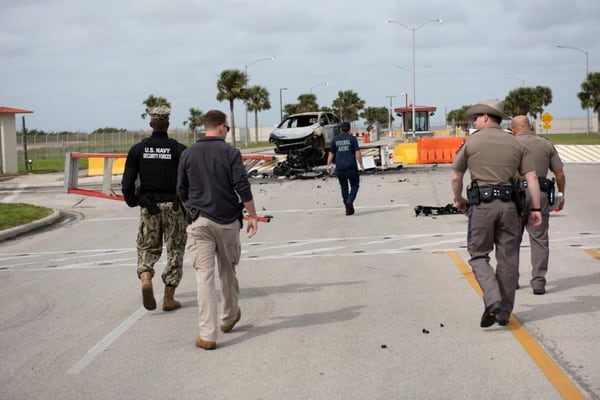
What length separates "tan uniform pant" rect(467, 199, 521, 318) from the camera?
688 centimetres

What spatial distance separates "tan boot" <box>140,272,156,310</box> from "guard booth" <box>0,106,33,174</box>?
3120cm

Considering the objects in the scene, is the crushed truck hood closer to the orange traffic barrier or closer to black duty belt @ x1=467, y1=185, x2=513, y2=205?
the orange traffic barrier

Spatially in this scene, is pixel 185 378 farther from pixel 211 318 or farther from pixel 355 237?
pixel 355 237

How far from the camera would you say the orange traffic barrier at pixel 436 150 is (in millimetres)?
36469

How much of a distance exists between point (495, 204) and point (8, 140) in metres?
34.1

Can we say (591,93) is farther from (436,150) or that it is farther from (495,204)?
(495,204)

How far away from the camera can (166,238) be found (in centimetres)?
825

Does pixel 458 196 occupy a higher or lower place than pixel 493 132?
lower

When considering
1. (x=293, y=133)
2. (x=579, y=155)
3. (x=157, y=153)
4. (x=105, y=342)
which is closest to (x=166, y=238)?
(x=157, y=153)

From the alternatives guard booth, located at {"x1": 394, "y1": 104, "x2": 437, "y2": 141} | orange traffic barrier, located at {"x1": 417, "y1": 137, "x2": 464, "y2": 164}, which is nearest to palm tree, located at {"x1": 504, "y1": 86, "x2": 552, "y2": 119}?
guard booth, located at {"x1": 394, "y1": 104, "x2": 437, "y2": 141}

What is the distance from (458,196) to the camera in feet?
23.2

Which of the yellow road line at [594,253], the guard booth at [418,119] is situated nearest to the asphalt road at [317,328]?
the yellow road line at [594,253]

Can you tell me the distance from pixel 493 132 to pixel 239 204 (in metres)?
2.18

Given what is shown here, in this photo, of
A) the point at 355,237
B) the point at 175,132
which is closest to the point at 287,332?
the point at 355,237
